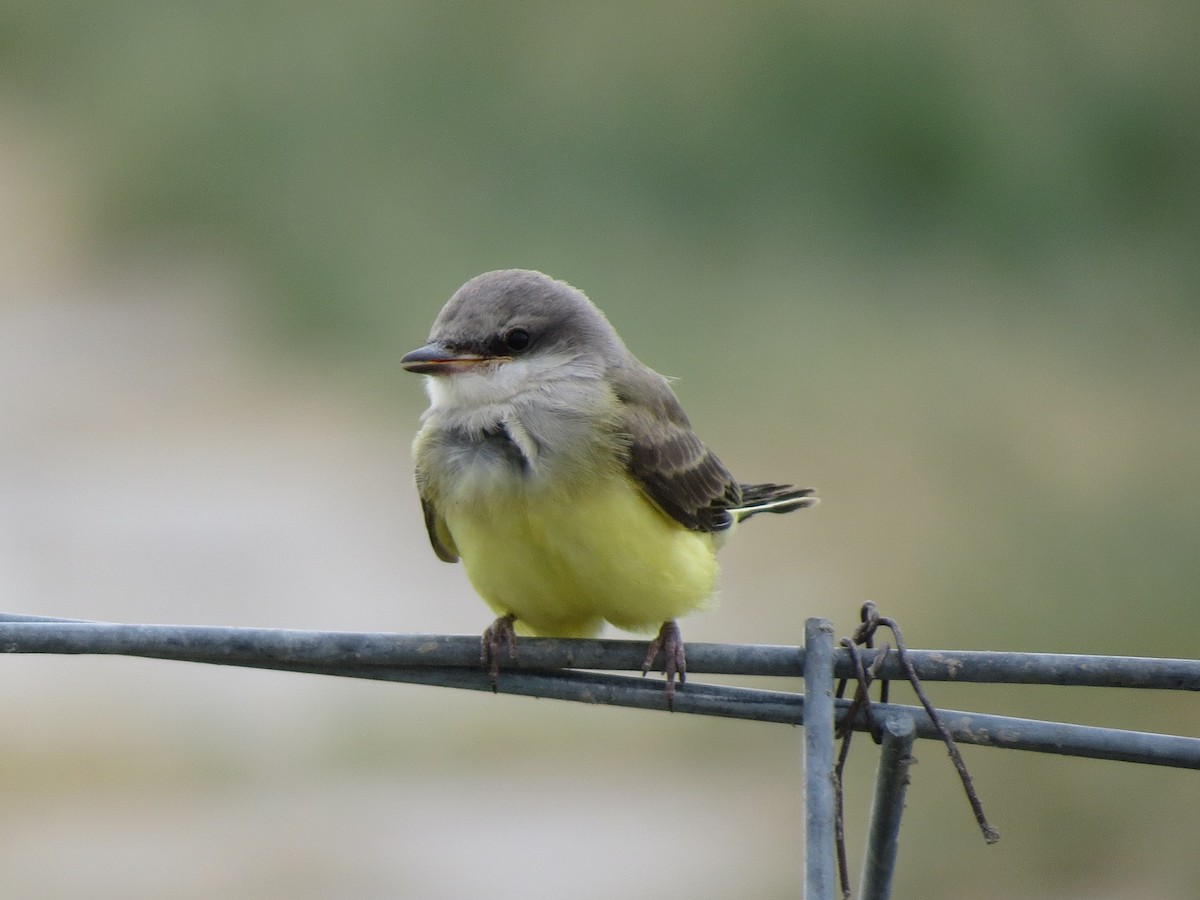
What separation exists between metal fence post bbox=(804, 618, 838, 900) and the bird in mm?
918

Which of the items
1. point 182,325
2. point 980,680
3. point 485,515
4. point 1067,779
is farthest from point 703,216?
point 980,680

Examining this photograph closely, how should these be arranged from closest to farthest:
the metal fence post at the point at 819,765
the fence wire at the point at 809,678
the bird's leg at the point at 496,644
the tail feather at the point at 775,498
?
the metal fence post at the point at 819,765
the fence wire at the point at 809,678
the bird's leg at the point at 496,644
the tail feather at the point at 775,498

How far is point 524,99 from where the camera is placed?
A: 14.5 metres

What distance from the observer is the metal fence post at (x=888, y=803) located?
6.75 feet

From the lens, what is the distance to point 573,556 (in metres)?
3.27

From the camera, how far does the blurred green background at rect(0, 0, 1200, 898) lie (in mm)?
7500

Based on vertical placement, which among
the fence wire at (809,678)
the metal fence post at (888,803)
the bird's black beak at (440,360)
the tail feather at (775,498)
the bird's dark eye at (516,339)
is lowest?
the metal fence post at (888,803)

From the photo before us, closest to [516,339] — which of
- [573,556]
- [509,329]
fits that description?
[509,329]

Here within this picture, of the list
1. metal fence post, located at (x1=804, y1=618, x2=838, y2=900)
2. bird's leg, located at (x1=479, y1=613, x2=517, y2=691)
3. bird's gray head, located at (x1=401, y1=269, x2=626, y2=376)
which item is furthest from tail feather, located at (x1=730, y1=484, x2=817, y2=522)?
metal fence post, located at (x1=804, y1=618, x2=838, y2=900)

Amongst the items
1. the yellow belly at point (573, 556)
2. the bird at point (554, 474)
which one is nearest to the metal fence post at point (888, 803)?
the bird at point (554, 474)

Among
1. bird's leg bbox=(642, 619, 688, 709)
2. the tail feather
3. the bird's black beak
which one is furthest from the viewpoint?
the tail feather

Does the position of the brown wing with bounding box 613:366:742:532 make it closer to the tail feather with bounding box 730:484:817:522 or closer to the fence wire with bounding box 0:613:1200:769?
the tail feather with bounding box 730:484:817:522

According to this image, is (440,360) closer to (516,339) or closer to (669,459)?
(516,339)

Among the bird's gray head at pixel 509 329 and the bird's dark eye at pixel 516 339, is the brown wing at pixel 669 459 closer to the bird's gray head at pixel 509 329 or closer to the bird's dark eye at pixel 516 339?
the bird's gray head at pixel 509 329
